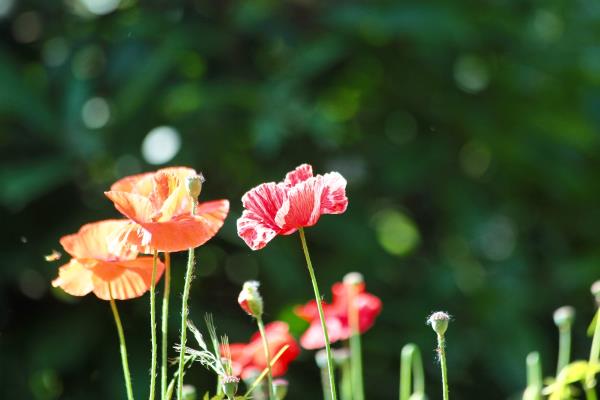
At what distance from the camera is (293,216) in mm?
439

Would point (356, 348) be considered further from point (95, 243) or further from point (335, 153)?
point (335, 153)

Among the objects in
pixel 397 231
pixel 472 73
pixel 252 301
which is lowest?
pixel 397 231

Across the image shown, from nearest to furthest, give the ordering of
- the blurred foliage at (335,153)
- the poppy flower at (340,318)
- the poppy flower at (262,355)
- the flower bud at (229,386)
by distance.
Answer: the flower bud at (229,386) < the poppy flower at (262,355) < the poppy flower at (340,318) < the blurred foliage at (335,153)

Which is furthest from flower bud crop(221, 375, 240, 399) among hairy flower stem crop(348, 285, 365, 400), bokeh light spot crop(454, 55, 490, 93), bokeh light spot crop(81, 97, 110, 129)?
bokeh light spot crop(454, 55, 490, 93)

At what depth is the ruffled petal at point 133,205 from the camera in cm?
42

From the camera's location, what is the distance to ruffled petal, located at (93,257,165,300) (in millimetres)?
469

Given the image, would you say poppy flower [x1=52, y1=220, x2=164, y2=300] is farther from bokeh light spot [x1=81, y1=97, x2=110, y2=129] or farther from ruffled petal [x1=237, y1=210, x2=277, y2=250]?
bokeh light spot [x1=81, y1=97, x2=110, y2=129]

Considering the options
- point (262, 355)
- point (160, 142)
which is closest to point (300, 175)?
point (262, 355)

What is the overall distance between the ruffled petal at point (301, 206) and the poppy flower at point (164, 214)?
0.09 ft

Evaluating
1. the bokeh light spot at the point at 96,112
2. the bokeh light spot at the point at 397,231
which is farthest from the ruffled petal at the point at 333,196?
the bokeh light spot at the point at 397,231

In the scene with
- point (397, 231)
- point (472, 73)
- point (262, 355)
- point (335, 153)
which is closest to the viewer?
point (262, 355)

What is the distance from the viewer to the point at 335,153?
1.67m

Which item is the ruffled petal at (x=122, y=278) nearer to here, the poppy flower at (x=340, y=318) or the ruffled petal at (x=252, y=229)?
the ruffled petal at (x=252, y=229)

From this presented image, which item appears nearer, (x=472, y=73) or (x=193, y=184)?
(x=193, y=184)
